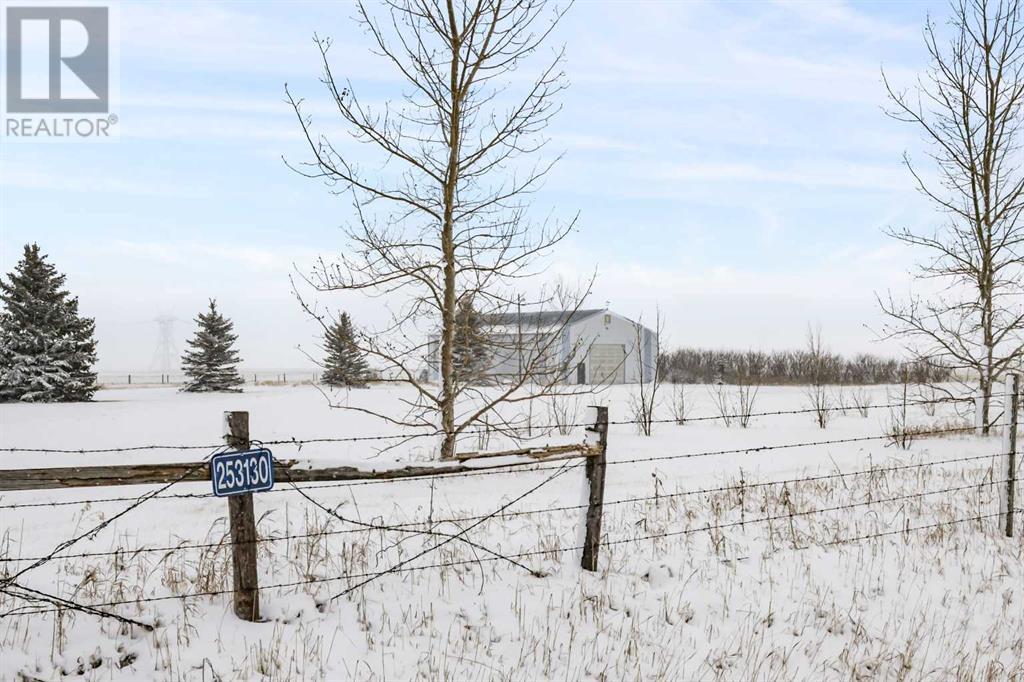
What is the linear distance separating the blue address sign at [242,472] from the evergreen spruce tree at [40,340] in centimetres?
3120

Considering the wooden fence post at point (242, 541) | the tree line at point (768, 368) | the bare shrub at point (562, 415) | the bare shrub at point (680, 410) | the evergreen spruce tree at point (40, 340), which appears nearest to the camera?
the wooden fence post at point (242, 541)

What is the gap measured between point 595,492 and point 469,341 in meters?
6.11

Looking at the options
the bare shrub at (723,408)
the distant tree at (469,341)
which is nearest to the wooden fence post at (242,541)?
the distant tree at (469,341)

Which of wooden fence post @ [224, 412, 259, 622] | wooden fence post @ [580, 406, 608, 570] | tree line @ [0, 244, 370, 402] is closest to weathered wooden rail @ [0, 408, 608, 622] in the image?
wooden fence post @ [224, 412, 259, 622]

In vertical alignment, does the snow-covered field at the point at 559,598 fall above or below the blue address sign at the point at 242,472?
below

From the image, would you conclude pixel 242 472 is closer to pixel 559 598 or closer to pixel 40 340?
pixel 559 598

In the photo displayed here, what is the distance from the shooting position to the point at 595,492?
6.04 m

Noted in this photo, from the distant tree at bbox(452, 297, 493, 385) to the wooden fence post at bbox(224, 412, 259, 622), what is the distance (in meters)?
6.76

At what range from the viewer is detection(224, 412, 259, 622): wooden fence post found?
4.86 metres

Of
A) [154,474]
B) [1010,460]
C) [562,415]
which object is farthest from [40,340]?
[1010,460]

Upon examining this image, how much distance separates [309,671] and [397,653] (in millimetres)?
580

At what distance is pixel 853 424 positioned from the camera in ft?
75.0

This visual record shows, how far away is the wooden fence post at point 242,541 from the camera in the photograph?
4.86 meters

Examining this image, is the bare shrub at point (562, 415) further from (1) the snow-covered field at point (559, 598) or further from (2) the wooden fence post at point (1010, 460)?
(2) the wooden fence post at point (1010, 460)
